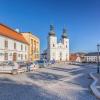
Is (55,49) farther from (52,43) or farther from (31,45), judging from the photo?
(31,45)

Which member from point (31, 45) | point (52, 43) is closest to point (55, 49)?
point (52, 43)

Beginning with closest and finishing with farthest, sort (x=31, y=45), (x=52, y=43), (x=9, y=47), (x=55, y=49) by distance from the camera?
(x=9, y=47), (x=31, y=45), (x=52, y=43), (x=55, y=49)

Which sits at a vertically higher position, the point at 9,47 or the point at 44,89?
the point at 9,47

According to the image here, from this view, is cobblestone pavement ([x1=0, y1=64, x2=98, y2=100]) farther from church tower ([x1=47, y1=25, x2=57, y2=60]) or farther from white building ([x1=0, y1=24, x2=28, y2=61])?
church tower ([x1=47, y1=25, x2=57, y2=60])

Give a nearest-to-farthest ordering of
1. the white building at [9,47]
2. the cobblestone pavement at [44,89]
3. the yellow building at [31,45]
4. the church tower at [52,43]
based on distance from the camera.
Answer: the cobblestone pavement at [44,89], the white building at [9,47], the yellow building at [31,45], the church tower at [52,43]

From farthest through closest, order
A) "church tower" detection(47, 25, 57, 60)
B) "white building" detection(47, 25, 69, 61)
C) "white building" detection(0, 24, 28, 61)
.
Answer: "church tower" detection(47, 25, 57, 60)
"white building" detection(47, 25, 69, 61)
"white building" detection(0, 24, 28, 61)

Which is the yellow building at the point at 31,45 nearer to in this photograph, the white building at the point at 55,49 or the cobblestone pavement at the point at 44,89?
the white building at the point at 55,49

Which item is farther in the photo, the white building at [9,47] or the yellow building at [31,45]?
the yellow building at [31,45]

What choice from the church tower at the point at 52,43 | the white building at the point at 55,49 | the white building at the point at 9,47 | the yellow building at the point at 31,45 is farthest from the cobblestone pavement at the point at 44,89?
the church tower at the point at 52,43

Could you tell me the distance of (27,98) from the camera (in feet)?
37.8

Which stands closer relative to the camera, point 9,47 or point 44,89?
point 44,89

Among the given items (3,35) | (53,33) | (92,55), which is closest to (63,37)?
(53,33)

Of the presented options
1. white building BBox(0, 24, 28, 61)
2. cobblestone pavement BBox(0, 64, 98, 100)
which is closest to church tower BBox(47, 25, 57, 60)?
white building BBox(0, 24, 28, 61)

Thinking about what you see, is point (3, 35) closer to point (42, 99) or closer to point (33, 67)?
point (33, 67)
